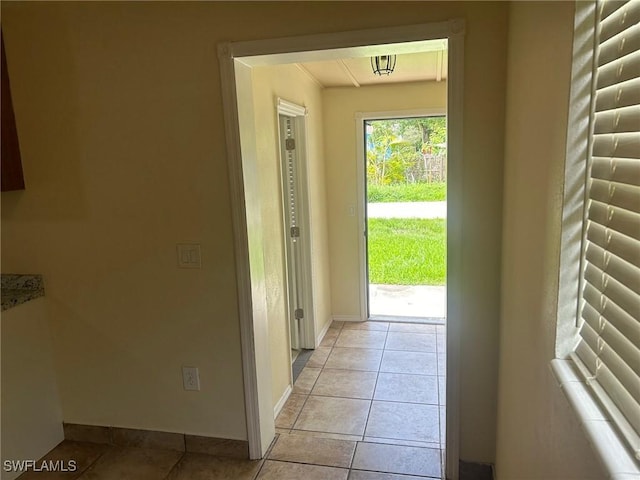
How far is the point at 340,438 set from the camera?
7.91 feet

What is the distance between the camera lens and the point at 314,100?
12.0 feet

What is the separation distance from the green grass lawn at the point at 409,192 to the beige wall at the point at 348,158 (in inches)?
14.2

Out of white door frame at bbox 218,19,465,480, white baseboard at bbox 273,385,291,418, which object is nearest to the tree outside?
white baseboard at bbox 273,385,291,418

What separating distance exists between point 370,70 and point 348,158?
960 mm

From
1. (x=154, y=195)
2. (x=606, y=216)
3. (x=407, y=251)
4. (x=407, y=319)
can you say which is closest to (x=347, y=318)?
(x=407, y=319)

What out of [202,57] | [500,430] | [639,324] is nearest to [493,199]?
[500,430]

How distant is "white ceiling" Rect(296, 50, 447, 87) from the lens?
9.41 ft

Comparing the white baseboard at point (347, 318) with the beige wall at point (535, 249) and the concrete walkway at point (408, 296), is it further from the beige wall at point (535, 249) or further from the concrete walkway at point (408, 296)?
the beige wall at point (535, 249)

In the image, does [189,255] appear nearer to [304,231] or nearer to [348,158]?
[304,231]

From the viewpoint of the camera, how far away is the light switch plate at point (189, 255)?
2.12 meters

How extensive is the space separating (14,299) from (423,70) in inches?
120

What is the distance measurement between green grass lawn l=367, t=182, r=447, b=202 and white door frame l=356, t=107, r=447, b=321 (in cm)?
26

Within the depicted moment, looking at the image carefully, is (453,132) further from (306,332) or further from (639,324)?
(306,332)

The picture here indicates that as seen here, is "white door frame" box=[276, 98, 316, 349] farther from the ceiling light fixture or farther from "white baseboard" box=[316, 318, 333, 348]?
the ceiling light fixture
